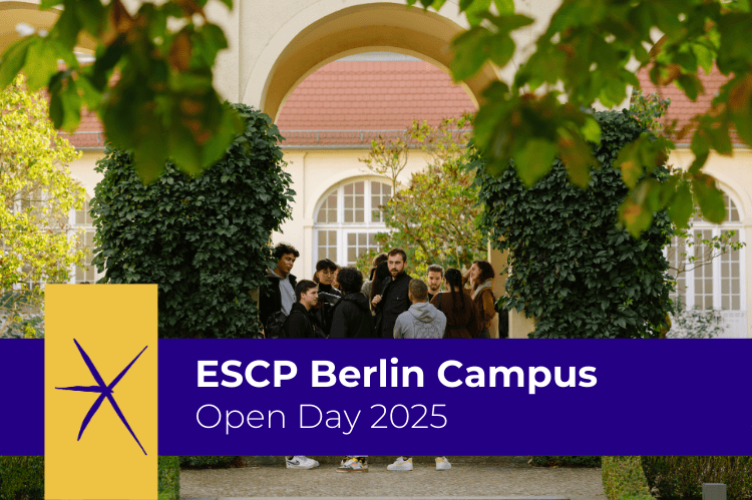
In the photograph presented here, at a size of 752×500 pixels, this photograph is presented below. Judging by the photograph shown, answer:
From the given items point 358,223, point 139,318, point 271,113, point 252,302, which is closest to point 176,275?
point 252,302

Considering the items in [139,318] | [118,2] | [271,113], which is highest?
[271,113]

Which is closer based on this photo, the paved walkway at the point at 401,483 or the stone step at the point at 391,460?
the paved walkway at the point at 401,483

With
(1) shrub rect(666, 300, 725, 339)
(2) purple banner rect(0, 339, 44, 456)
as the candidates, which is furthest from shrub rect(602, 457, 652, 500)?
(1) shrub rect(666, 300, 725, 339)

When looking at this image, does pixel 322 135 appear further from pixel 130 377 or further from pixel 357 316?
pixel 130 377

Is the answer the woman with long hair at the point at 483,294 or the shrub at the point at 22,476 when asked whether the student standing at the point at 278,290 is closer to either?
the woman with long hair at the point at 483,294

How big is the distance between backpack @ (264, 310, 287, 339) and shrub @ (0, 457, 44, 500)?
2447 millimetres

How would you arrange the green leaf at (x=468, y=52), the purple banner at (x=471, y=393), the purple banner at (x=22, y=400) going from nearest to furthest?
the green leaf at (x=468, y=52), the purple banner at (x=22, y=400), the purple banner at (x=471, y=393)

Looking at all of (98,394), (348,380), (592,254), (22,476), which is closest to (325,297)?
(348,380)

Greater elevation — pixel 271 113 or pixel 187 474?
pixel 271 113

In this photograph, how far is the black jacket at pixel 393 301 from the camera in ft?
26.4

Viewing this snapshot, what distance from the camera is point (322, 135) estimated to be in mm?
23406

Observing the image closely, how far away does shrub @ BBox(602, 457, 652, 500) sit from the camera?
6422 mm

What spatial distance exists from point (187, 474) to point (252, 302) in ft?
5.91

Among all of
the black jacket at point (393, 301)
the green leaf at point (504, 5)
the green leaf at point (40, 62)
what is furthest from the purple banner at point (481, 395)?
the green leaf at point (40, 62)
